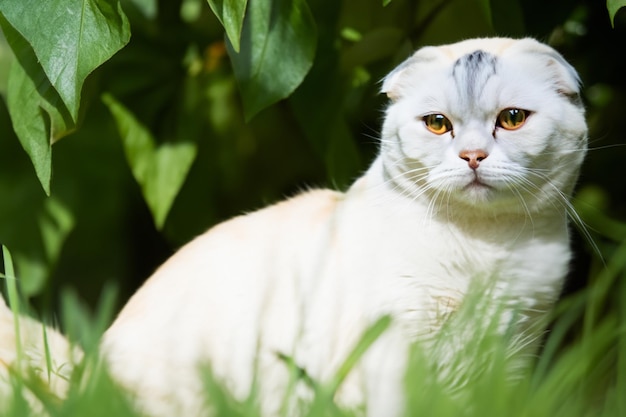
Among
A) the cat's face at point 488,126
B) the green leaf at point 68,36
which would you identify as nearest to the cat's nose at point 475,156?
the cat's face at point 488,126

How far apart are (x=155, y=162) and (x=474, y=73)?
88cm

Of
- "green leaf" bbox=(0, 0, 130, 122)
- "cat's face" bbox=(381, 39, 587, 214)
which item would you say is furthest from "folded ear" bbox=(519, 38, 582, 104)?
"green leaf" bbox=(0, 0, 130, 122)

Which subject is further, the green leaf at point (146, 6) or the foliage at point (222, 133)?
the green leaf at point (146, 6)

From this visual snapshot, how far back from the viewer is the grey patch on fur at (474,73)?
1.71 m

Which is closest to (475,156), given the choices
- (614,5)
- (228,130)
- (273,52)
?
(614,5)

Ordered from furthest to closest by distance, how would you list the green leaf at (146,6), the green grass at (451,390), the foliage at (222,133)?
the green leaf at (146,6), the foliage at (222,133), the green grass at (451,390)

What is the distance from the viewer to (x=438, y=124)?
1.77 metres

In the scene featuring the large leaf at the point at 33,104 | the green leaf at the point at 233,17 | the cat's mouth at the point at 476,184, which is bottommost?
the cat's mouth at the point at 476,184

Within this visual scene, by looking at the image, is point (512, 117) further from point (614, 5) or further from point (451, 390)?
point (451, 390)

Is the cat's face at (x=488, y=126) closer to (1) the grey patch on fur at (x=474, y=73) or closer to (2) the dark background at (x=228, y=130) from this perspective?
(1) the grey patch on fur at (x=474, y=73)

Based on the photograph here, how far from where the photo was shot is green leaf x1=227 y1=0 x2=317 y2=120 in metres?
1.91

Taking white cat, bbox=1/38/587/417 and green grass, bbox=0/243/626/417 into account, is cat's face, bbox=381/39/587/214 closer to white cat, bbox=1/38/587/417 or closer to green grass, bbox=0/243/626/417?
white cat, bbox=1/38/587/417

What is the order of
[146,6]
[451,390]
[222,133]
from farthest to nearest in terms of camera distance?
[222,133] → [146,6] → [451,390]

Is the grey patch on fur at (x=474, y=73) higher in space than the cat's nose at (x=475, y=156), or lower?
higher
